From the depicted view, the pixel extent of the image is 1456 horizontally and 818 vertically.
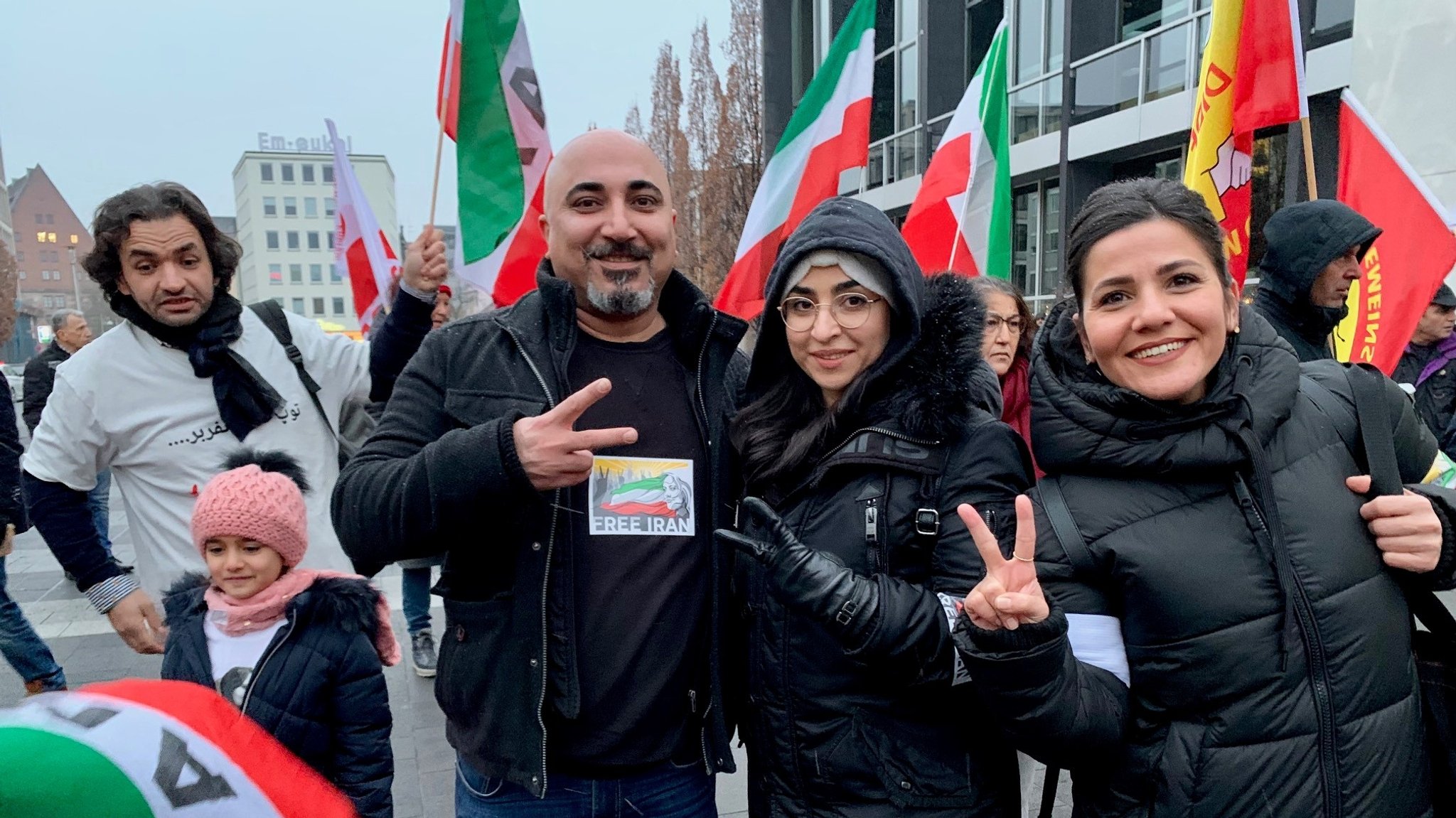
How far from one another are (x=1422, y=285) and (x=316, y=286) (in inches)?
3464

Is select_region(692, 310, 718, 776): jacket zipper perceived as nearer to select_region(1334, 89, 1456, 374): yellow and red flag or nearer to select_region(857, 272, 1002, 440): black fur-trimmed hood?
select_region(857, 272, 1002, 440): black fur-trimmed hood

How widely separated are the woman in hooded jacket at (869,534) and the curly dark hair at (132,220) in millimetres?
1677

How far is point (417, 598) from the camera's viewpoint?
4.77 meters

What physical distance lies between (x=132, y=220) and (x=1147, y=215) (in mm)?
2590

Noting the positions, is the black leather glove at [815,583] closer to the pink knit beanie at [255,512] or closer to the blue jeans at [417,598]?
the pink knit beanie at [255,512]

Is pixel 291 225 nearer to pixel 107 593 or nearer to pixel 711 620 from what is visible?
pixel 107 593

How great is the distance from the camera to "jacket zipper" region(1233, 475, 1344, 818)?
4.53ft

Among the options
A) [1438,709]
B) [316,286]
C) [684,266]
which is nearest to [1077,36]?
[684,266]

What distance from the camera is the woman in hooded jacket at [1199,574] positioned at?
4.54 feet

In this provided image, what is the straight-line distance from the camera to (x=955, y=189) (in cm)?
495

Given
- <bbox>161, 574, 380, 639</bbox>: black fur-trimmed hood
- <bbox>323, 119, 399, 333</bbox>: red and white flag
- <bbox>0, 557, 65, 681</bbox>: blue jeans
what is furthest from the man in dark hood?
<bbox>0, 557, 65, 681</bbox>: blue jeans

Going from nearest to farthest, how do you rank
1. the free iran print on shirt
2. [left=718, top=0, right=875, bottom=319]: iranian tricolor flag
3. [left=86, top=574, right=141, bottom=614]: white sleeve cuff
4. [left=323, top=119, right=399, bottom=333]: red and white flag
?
the free iran print on shirt → [left=86, top=574, right=141, bottom=614]: white sleeve cuff → [left=718, top=0, right=875, bottom=319]: iranian tricolor flag → [left=323, top=119, right=399, bottom=333]: red and white flag

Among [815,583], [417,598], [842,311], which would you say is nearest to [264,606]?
[815,583]

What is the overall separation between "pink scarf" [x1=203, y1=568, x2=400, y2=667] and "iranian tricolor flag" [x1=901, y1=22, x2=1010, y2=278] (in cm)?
372
